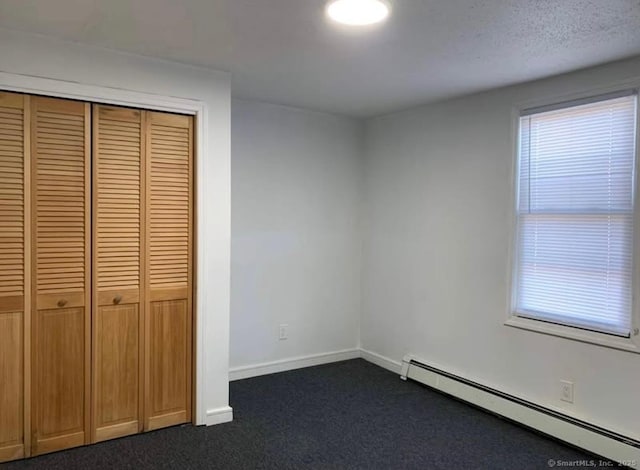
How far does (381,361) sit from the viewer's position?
449 cm

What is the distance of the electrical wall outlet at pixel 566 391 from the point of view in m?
3.04

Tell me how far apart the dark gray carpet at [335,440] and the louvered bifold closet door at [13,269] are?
0.83ft

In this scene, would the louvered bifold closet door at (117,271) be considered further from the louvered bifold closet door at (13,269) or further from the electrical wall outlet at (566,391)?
the electrical wall outlet at (566,391)

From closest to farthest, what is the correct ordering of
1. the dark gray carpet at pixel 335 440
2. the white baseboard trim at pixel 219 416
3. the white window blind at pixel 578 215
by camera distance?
the dark gray carpet at pixel 335 440 → the white window blind at pixel 578 215 → the white baseboard trim at pixel 219 416

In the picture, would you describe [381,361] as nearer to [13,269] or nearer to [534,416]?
[534,416]

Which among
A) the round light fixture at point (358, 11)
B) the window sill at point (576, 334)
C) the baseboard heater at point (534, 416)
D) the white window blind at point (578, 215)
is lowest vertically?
the baseboard heater at point (534, 416)

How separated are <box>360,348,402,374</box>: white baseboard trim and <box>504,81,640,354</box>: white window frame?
1202 mm

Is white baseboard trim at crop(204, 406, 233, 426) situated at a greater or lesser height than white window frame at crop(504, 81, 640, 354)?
lesser

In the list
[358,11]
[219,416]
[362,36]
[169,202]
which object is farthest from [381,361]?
[358,11]

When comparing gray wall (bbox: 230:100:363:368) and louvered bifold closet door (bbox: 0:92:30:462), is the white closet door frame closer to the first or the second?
louvered bifold closet door (bbox: 0:92:30:462)

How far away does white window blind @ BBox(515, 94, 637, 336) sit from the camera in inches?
112

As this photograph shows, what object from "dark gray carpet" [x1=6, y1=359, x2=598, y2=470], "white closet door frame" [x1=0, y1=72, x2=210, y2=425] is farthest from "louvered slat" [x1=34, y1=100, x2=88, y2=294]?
"dark gray carpet" [x1=6, y1=359, x2=598, y2=470]

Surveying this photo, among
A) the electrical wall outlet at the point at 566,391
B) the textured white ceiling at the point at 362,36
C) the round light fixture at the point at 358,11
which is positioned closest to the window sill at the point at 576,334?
the electrical wall outlet at the point at 566,391

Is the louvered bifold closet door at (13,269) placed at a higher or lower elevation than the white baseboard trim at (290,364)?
higher
